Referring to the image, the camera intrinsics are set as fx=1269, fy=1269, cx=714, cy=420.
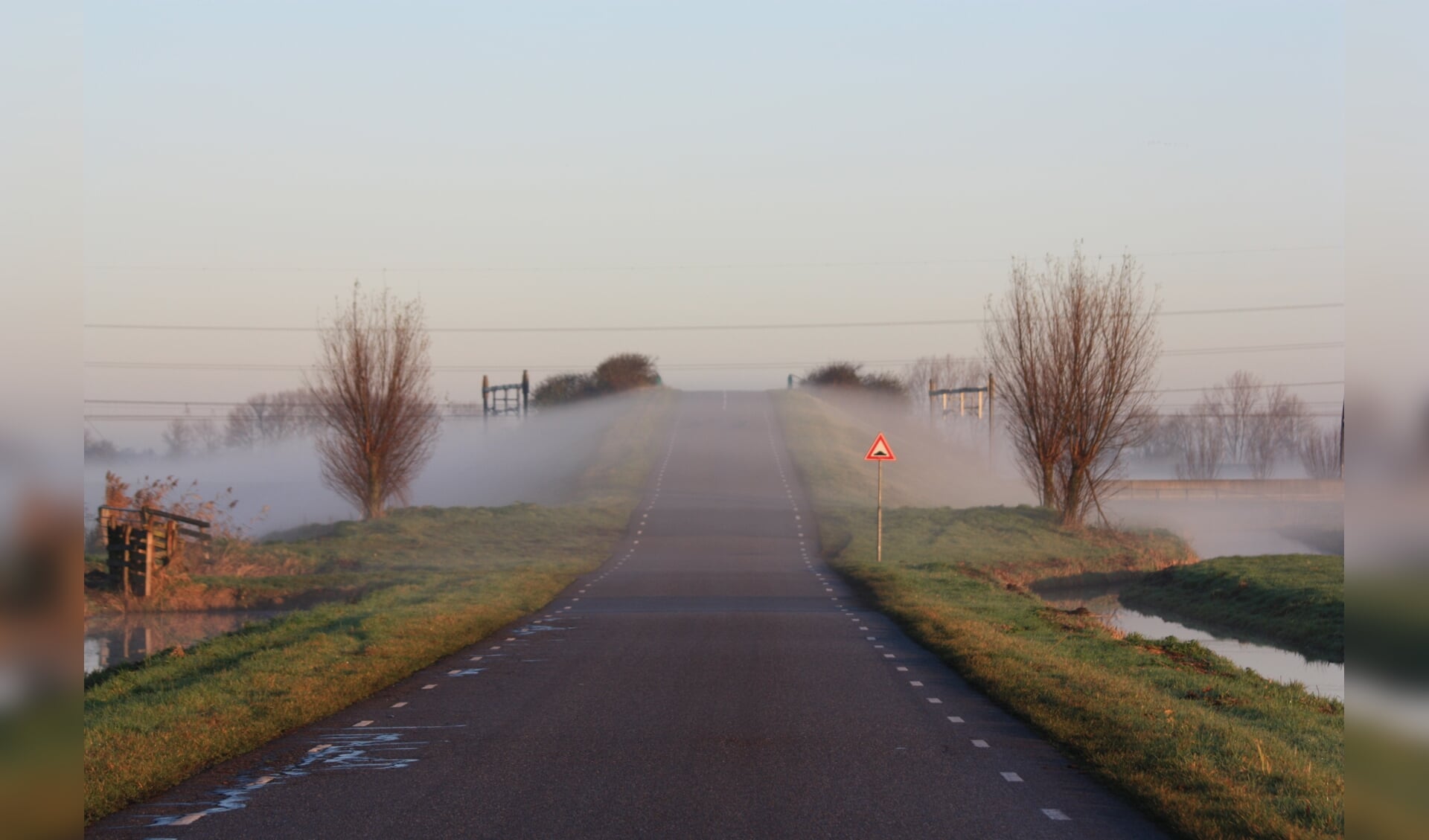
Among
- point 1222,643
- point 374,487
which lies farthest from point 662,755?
point 374,487

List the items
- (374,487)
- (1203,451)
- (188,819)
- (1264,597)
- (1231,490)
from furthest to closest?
(1203,451)
(1231,490)
(374,487)
(1264,597)
(188,819)

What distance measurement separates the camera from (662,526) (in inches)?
1869

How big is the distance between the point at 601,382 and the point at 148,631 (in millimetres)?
104240

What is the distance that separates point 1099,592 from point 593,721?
26682 millimetres

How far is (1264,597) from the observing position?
95.7 ft

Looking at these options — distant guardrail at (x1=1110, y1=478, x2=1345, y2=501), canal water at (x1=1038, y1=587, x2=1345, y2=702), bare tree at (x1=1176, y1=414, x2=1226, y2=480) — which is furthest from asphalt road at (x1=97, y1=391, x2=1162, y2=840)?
bare tree at (x1=1176, y1=414, x2=1226, y2=480)

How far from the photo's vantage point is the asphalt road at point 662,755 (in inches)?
319

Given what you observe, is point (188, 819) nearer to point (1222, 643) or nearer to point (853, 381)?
point (1222, 643)

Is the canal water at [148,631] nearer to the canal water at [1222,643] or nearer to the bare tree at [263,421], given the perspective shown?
the canal water at [1222,643]

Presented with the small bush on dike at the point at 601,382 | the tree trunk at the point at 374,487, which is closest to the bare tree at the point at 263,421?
the small bush on dike at the point at 601,382

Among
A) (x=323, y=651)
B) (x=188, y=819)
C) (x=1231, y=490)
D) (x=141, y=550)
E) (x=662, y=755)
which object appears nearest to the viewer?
(x=188, y=819)

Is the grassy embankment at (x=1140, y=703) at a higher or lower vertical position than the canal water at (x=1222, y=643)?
higher

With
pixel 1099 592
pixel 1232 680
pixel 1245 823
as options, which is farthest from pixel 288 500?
pixel 1245 823

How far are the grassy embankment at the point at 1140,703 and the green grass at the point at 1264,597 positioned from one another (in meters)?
3.78
